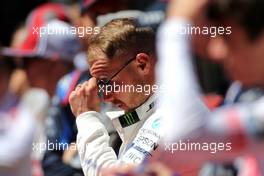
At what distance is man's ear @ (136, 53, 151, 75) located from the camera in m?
2.88

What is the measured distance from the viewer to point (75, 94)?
9.92ft

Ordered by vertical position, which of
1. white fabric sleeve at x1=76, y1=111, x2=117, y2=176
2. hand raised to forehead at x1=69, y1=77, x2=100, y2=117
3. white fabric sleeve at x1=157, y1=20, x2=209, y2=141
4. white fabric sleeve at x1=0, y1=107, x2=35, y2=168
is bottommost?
white fabric sleeve at x1=76, y1=111, x2=117, y2=176

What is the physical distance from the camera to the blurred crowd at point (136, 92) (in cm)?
191

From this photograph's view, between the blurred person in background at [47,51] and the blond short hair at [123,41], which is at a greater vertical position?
the blond short hair at [123,41]

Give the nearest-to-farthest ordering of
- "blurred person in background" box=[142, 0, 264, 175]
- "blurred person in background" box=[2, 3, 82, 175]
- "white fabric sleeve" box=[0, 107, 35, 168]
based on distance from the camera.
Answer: "blurred person in background" box=[142, 0, 264, 175], "white fabric sleeve" box=[0, 107, 35, 168], "blurred person in background" box=[2, 3, 82, 175]

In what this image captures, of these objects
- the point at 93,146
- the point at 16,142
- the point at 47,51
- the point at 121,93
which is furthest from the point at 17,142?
the point at 47,51

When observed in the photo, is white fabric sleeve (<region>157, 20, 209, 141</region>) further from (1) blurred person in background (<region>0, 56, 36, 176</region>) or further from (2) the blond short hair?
(2) the blond short hair

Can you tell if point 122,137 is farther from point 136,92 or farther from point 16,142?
point 16,142

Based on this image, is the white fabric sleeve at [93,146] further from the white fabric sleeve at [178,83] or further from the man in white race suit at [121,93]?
the white fabric sleeve at [178,83]

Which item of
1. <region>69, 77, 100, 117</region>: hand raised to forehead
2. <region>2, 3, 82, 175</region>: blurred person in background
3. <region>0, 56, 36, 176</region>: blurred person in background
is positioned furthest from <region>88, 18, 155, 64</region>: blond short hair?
<region>2, 3, 82, 175</region>: blurred person in background

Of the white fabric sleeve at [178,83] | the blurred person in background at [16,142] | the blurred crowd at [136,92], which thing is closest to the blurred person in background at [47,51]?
the blurred crowd at [136,92]

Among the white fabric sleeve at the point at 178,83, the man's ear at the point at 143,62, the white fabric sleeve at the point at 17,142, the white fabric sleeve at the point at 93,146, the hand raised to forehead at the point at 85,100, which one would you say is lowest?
the white fabric sleeve at the point at 93,146

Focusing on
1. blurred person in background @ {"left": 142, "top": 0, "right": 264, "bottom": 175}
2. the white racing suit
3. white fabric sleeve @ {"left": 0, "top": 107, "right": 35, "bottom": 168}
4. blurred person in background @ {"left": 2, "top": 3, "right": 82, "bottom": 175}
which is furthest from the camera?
blurred person in background @ {"left": 2, "top": 3, "right": 82, "bottom": 175}

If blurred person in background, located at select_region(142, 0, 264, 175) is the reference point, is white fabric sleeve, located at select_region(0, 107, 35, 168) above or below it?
below
